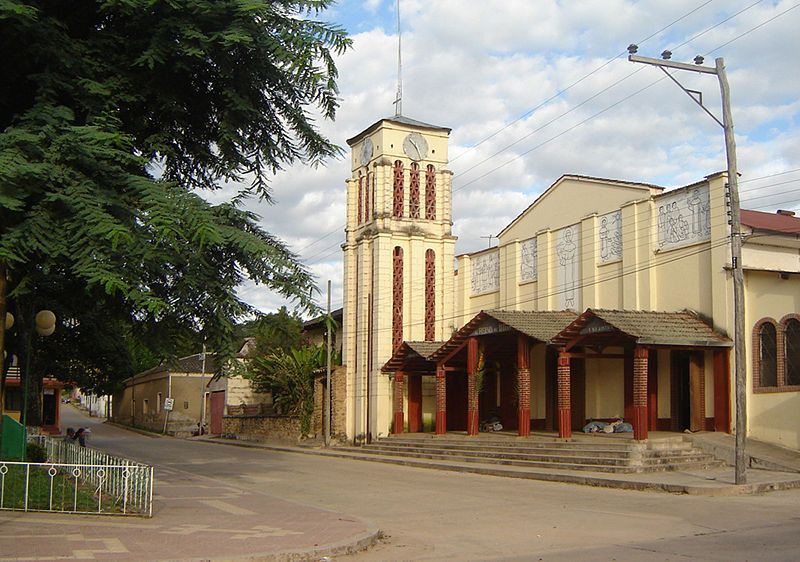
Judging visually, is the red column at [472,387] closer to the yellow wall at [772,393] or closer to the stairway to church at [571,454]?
the stairway to church at [571,454]

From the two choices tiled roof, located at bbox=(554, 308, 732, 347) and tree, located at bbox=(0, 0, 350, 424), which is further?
tiled roof, located at bbox=(554, 308, 732, 347)

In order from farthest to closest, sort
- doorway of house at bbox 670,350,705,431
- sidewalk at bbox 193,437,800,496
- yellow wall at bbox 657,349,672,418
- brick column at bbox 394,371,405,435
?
brick column at bbox 394,371,405,435
yellow wall at bbox 657,349,672,418
doorway of house at bbox 670,350,705,431
sidewalk at bbox 193,437,800,496

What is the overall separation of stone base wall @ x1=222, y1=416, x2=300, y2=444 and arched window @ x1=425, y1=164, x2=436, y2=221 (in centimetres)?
1160

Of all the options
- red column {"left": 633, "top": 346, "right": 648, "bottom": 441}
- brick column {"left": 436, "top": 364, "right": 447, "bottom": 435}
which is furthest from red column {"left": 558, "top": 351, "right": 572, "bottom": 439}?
brick column {"left": 436, "top": 364, "right": 447, "bottom": 435}

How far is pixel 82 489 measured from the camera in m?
14.4

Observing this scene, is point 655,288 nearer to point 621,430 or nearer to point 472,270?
point 621,430

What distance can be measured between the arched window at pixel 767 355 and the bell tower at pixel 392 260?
14749 millimetres

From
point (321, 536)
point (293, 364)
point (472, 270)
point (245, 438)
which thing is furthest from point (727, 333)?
point (245, 438)

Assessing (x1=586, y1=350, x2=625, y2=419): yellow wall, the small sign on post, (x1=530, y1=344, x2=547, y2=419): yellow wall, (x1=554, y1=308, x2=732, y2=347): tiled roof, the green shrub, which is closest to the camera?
the green shrub

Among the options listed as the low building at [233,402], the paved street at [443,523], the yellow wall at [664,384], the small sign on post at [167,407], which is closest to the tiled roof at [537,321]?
the yellow wall at [664,384]

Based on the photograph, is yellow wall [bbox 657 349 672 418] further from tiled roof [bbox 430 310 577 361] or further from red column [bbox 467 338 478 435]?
red column [bbox 467 338 478 435]

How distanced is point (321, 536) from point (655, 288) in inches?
722

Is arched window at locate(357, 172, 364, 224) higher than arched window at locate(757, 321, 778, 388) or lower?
higher

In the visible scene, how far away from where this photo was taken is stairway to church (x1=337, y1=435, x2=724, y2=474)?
71.3 feet
